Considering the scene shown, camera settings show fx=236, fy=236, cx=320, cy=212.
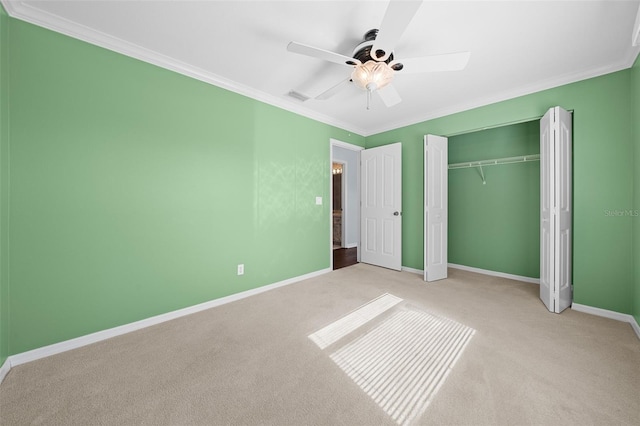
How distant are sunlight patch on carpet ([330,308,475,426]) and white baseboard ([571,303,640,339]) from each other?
144cm

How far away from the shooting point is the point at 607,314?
7.80 ft

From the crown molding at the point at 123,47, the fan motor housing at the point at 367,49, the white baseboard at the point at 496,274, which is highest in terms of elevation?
the crown molding at the point at 123,47

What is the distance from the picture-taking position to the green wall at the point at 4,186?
158 cm

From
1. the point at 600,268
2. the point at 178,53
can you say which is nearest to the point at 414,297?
the point at 600,268

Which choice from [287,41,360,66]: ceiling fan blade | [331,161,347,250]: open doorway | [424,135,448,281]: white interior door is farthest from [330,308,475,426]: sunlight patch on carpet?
[331,161,347,250]: open doorway

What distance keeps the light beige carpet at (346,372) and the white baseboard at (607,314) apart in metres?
0.10

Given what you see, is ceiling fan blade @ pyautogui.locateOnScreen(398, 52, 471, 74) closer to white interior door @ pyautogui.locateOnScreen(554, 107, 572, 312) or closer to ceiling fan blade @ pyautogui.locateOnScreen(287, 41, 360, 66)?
ceiling fan blade @ pyautogui.locateOnScreen(287, 41, 360, 66)

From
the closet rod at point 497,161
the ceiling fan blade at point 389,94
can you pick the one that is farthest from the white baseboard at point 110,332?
the closet rod at point 497,161

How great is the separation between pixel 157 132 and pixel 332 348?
8.18 feet

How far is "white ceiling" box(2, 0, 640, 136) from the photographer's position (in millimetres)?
1696

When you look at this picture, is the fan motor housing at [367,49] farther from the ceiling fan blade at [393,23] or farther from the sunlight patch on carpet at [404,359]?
the sunlight patch on carpet at [404,359]

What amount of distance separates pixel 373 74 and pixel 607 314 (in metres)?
3.30

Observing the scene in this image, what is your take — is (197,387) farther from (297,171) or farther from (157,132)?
(297,171)

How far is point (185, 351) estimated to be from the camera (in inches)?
72.6
